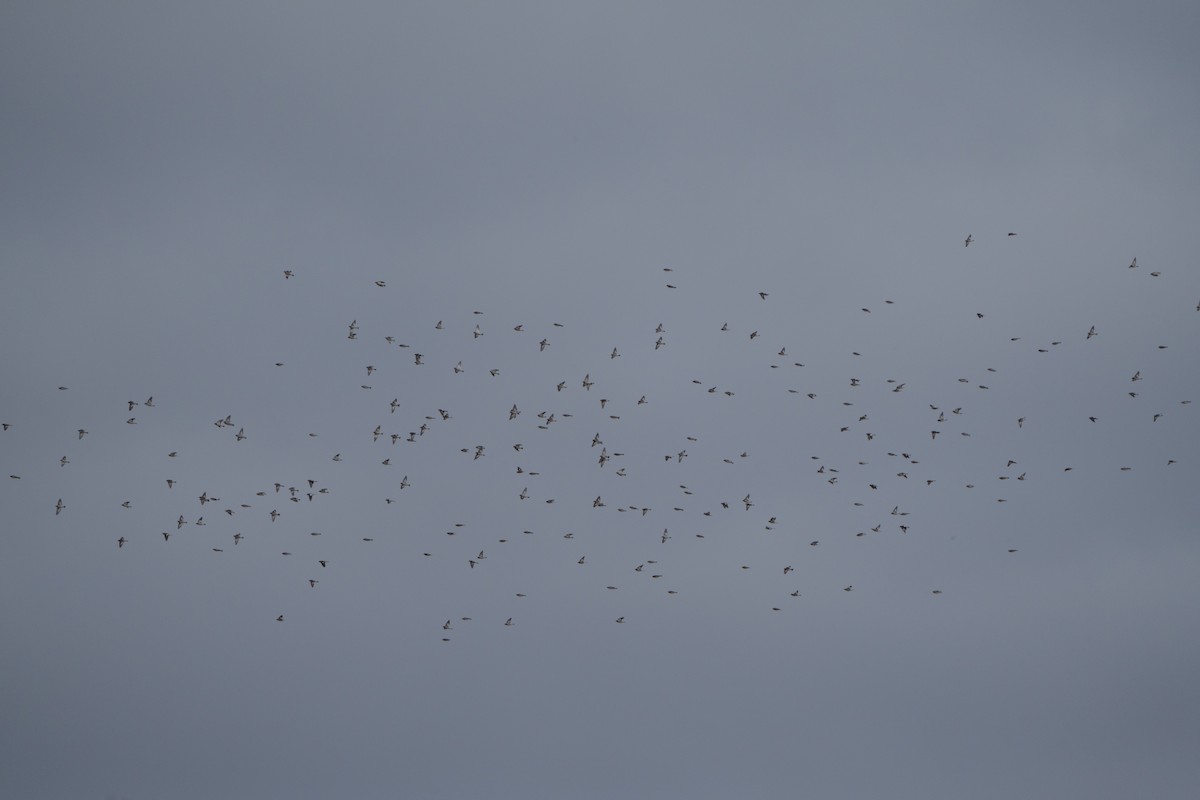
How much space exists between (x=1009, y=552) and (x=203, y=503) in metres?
85.1

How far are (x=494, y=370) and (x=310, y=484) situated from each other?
52.4 ft

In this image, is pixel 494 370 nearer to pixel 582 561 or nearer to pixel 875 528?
pixel 582 561

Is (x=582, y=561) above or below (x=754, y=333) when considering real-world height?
below

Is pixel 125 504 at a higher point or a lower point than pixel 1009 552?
lower

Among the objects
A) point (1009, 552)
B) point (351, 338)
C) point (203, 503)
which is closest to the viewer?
point (351, 338)

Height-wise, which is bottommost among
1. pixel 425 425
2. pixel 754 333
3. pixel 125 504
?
pixel 125 504

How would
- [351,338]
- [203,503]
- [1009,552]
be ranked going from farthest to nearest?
[1009,552]
[203,503]
[351,338]

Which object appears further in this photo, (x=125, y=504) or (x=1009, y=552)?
(x=1009, y=552)

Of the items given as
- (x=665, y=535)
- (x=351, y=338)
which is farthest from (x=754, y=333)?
(x=351, y=338)

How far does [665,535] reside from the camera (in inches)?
5482

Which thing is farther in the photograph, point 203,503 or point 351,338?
point 203,503

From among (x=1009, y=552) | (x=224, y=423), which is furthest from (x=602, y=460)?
(x=1009, y=552)

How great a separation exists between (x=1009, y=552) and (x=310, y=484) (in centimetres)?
7960

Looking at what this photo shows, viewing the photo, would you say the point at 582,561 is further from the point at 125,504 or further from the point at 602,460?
the point at 125,504
